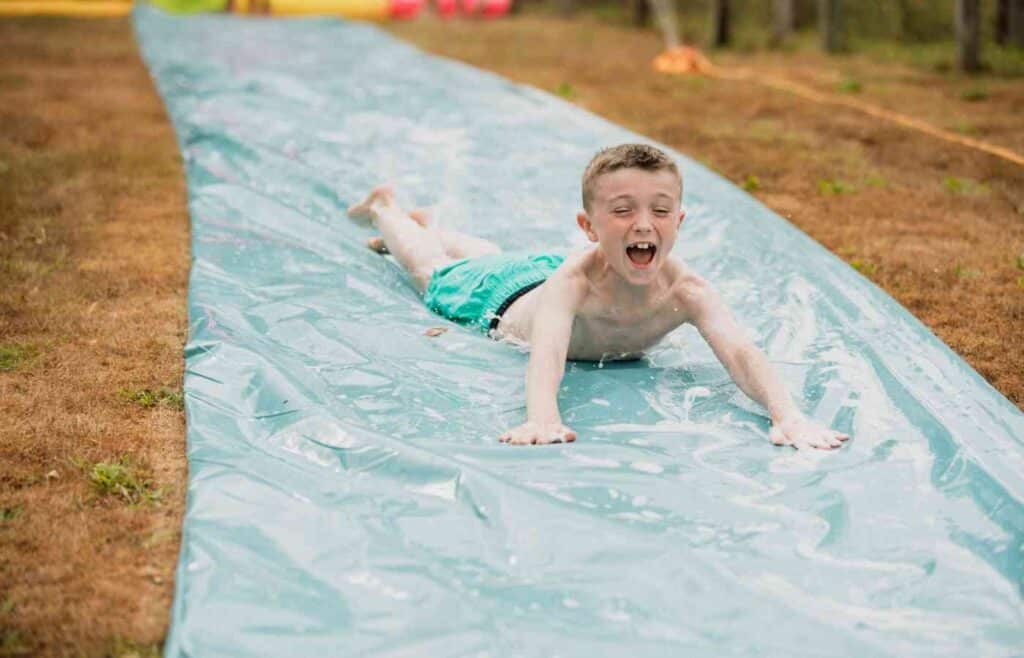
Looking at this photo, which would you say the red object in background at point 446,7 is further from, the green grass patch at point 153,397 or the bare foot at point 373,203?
the green grass patch at point 153,397

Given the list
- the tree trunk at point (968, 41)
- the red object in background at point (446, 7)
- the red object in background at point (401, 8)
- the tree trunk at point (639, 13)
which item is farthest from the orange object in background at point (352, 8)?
the tree trunk at point (968, 41)

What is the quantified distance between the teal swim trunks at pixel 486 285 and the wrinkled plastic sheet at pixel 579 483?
0.34 feet

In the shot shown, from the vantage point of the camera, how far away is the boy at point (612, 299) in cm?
312

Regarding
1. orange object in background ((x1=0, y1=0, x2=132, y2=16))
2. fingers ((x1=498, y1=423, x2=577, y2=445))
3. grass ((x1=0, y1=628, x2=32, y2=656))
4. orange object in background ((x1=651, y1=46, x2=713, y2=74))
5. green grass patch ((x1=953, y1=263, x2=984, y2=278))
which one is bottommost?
grass ((x1=0, y1=628, x2=32, y2=656))

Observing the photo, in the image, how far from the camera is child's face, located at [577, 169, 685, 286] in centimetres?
315

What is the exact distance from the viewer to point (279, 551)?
8.12 feet

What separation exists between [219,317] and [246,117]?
11.6 feet

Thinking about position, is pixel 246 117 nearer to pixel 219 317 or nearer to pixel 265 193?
pixel 265 193

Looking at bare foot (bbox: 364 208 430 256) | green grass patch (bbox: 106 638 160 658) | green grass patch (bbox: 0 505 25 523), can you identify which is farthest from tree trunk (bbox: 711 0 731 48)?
green grass patch (bbox: 106 638 160 658)

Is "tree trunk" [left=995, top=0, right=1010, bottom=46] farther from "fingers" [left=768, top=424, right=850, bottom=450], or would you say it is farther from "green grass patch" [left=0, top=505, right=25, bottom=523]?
"green grass patch" [left=0, top=505, right=25, bottom=523]

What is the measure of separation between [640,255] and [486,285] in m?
0.85

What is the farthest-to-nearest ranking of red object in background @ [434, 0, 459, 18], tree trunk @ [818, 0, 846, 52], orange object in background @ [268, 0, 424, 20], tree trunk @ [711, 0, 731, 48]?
1. red object in background @ [434, 0, 459, 18]
2. orange object in background @ [268, 0, 424, 20]
3. tree trunk @ [711, 0, 731, 48]
4. tree trunk @ [818, 0, 846, 52]

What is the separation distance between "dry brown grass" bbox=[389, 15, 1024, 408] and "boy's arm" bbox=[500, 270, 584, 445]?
1.37 m

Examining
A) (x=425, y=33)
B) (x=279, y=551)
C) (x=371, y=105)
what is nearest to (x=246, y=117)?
(x=371, y=105)
